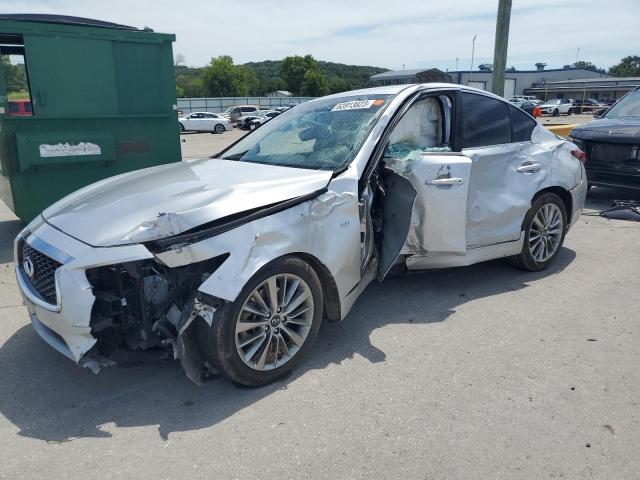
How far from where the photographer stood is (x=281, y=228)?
3.04 metres

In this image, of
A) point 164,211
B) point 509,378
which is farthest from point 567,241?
point 164,211

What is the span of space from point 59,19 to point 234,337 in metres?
5.47

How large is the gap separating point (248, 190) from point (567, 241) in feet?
15.1

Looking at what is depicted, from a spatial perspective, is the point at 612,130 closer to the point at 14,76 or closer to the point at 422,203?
the point at 422,203

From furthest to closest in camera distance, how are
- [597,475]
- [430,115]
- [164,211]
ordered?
1. [430,115]
2. [164,211]
3. [597,475]

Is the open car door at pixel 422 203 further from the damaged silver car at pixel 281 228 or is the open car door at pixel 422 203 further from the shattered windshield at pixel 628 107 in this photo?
the shattered windshield at pixel 628 107

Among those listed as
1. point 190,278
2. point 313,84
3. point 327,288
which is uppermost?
point 313,84

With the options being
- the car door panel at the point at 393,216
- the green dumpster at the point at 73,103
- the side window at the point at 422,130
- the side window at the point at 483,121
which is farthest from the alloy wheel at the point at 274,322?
the green dumpster at the point at 73,103

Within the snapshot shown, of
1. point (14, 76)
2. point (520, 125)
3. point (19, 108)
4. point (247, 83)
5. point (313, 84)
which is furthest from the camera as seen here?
point (247, 83)

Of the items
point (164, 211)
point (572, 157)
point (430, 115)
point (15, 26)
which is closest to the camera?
point (164, 211)

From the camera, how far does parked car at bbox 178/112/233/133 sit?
34.9m

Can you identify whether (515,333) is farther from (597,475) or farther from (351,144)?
(351,144)

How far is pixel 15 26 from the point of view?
5.85m

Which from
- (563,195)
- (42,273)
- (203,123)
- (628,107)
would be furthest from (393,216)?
(203,123)
